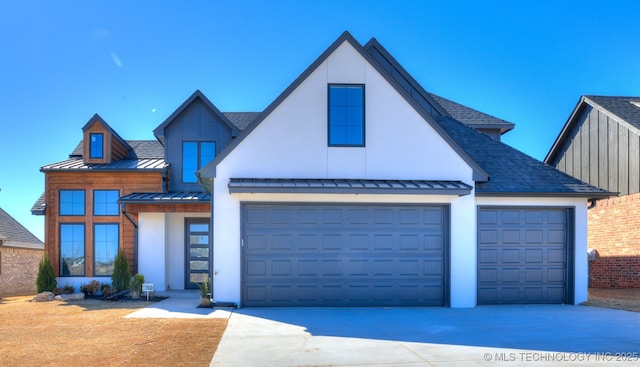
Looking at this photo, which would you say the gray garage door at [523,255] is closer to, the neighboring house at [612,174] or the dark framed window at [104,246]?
the neighboring house at [612,174]

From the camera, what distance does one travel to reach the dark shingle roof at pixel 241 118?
17.5m

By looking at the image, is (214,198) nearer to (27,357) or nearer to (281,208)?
(281,208)

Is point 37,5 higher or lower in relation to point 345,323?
higher

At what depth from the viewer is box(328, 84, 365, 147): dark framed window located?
35.0ft

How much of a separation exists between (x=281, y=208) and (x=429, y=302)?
13.8ft

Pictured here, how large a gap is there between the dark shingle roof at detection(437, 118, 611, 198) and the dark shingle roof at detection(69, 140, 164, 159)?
396 inches

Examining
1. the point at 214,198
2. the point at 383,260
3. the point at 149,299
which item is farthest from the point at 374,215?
the point at 149,299

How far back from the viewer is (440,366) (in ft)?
18.7

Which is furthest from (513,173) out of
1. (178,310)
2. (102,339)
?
(102,339)

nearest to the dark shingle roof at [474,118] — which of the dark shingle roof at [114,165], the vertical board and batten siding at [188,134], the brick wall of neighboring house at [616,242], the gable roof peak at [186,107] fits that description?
the brick wall of neighboring house at [616,242]

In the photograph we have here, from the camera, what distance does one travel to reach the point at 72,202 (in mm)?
14281

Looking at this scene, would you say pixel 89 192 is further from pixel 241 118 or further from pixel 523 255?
pixel 523 255

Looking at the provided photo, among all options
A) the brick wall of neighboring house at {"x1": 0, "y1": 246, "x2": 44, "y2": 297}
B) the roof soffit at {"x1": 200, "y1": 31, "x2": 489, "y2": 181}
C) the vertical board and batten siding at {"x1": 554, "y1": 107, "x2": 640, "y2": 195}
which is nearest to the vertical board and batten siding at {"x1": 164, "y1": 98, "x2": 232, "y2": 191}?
the roof soffit at {"x1": 200, "y1": 31, "x2": 489, "y2": 181}

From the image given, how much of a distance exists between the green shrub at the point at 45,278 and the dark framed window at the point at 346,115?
978 centimetres
